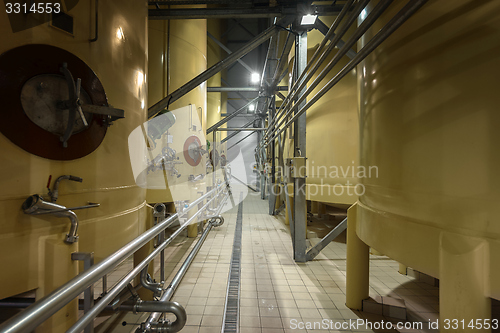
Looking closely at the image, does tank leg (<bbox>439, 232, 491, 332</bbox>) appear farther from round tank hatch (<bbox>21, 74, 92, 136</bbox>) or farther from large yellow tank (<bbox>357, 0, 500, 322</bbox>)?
round tank hatch (<bbox>21, 74, 92, 136</bbox>)

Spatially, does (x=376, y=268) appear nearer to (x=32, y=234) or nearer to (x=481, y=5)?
(x=481, y=5)

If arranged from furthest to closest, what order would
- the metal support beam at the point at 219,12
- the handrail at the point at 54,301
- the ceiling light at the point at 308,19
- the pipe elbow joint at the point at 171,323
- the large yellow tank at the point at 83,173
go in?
the ceiling light at the point at 308,19, the metal support beam at the point at 219,12, the pipe elbow joint at the point at 171,323, the large yellow tank at the point at 83,173, the handrail at the point at 54,301

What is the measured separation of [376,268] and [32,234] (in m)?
3.93

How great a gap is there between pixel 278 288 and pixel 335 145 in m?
2.30

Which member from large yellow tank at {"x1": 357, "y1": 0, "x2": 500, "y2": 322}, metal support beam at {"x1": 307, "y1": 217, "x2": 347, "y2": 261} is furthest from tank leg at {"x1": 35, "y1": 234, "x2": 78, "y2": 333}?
metal support beam at {"x1": 307, "y1": 217, "x2": 347, "y2": 261}

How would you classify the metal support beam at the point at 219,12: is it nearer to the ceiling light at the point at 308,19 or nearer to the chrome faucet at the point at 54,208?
the ceiling light at the point at 308,19

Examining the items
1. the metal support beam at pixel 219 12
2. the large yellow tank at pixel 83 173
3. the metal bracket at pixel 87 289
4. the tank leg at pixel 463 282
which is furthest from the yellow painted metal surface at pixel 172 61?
the tank leg at pixel 463 282

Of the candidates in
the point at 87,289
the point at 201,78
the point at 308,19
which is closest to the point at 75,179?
the point at 87,289

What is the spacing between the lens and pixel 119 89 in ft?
5.74

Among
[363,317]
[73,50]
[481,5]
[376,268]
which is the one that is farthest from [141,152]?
[376,268]

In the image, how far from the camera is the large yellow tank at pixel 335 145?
3676mm

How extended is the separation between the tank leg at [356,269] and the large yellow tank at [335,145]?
1.33 metres

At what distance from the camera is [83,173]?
1479 mm

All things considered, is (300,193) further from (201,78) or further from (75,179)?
(75,179)
